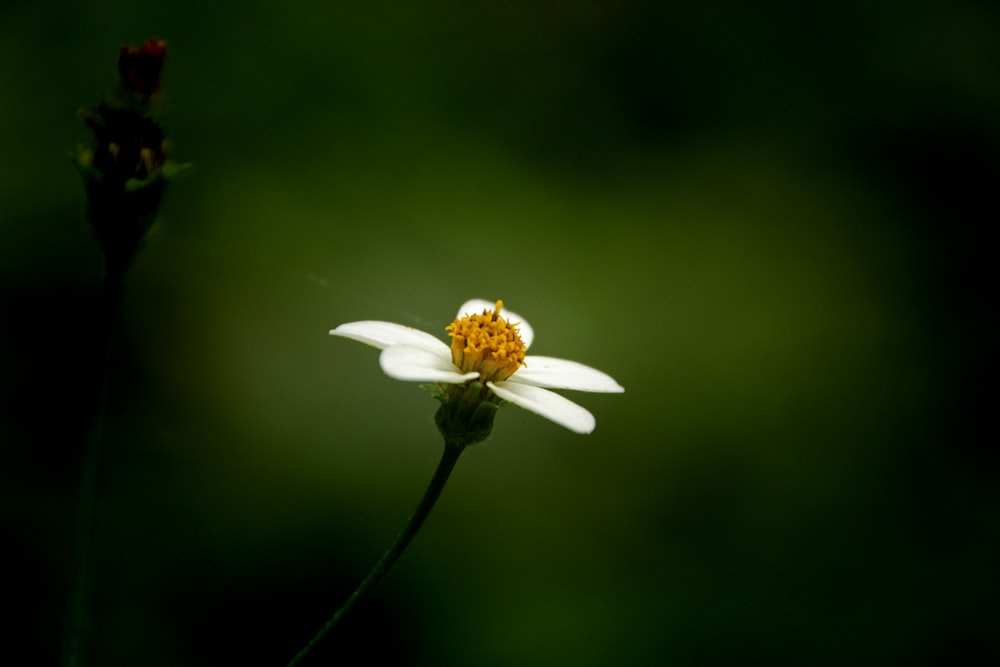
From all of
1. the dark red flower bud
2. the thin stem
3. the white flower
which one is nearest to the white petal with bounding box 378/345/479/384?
the white flower

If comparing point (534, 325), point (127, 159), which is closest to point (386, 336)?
point (127, 159)

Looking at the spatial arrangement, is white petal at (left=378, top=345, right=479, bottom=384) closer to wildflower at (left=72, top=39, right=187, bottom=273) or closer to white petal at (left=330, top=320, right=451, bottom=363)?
white petal at (left=330, top=320, right=451, bottom=363)

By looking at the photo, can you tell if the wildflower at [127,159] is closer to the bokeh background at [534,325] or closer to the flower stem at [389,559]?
the flower stem at [389,559]

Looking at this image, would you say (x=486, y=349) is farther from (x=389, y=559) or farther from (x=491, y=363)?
(x=389, y=559)

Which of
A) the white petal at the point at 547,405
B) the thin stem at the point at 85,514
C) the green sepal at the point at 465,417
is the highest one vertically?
the white petal at the point at 547,405

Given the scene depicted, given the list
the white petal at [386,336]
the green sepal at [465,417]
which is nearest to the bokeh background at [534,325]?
the white petal at [386,336]

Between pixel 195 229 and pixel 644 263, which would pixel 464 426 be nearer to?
pixel 195 229
